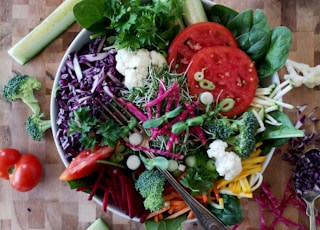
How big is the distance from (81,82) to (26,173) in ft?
1.87

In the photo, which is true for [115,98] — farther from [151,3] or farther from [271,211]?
[271,211]

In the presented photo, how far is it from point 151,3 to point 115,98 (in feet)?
1.66

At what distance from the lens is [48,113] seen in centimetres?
278

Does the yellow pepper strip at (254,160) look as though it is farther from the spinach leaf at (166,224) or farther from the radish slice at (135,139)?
the radish slice at (135,139)

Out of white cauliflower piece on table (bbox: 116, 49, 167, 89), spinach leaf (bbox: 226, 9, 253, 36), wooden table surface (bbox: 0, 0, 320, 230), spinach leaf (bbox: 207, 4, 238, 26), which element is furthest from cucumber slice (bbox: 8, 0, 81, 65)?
spinach leaf (bbox: 226, 9, 253, 36)

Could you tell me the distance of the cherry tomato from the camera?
2.70 metres

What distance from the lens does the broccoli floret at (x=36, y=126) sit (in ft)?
8.84

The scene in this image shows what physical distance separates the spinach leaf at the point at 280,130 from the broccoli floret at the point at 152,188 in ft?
1.75

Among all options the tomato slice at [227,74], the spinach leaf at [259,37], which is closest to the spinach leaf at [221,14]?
the spinach leaf at [259,37]

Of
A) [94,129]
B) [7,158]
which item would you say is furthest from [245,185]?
[7,158]

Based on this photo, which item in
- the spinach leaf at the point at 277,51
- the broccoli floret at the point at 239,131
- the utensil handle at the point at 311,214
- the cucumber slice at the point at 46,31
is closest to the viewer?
the broccoli floret at the point at 239,131

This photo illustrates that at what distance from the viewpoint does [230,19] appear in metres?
2.56

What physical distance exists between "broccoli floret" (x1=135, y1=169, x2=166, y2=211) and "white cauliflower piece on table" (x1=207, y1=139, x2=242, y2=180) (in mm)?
271

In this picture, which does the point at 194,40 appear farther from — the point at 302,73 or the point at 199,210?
the point at 199,210
